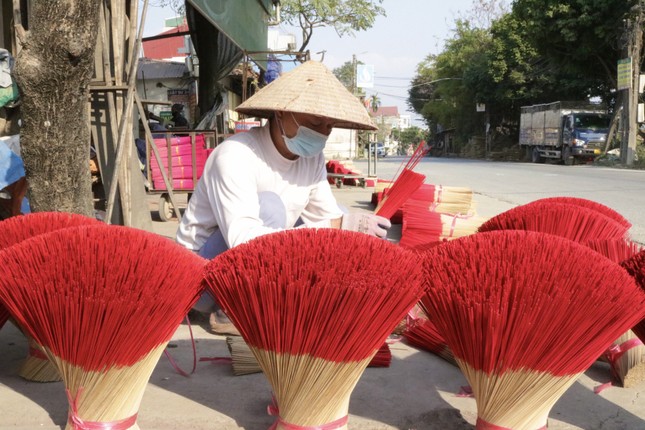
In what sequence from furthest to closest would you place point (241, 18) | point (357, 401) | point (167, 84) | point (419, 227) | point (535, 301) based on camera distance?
point (167, 84), point (241, 18), point (419, 227), point (357, 401), point (535, 301)

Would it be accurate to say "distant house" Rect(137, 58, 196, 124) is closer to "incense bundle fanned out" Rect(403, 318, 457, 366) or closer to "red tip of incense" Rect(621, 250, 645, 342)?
"incense bundle fanned out" Rect(403, 318, 457, 366)

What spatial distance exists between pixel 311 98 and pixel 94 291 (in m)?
1.12

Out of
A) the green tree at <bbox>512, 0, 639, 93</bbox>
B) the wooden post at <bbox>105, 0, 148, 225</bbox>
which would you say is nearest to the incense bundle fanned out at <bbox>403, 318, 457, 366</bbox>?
the wooden post at <bbox>105, 0, 148, 225</bbox>

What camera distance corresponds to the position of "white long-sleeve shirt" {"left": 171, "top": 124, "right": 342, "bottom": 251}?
2160mm

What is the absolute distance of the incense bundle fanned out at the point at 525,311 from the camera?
1.29 meters

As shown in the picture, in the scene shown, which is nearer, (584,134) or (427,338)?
(427,338)

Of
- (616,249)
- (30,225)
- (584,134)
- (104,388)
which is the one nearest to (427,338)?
(616,249)

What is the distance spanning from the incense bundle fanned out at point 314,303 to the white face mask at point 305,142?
0.88m

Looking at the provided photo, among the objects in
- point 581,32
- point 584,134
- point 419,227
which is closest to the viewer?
point 419,227

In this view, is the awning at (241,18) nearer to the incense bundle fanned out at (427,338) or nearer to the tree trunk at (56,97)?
the tree trunk at (56,97)

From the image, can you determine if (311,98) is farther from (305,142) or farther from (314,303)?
(314,303)

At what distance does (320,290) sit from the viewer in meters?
1.31

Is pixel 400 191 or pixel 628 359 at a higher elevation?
pixel 400 191

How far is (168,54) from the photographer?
32.3 m
